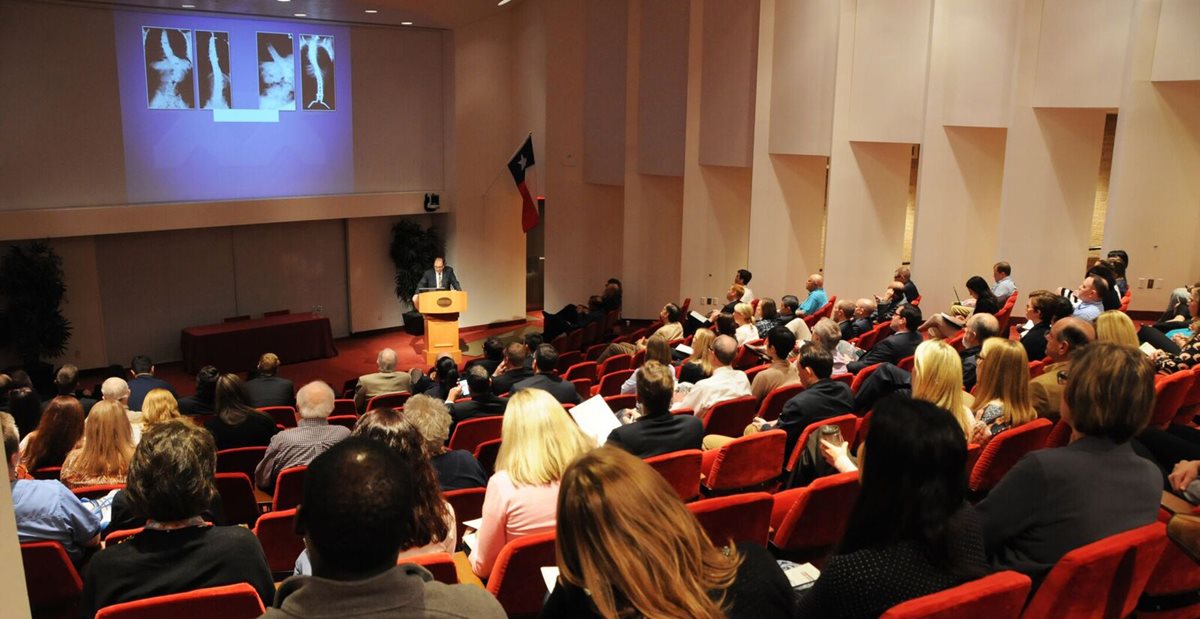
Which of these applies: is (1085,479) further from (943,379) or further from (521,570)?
(521,570)

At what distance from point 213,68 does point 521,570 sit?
1242cm

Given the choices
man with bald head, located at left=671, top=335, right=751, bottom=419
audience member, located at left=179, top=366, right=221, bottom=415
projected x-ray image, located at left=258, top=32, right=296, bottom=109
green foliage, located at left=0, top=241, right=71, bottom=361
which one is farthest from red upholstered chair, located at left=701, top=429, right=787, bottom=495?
projected x-ray image, located at left=258, top=32, right=296, bottom=109

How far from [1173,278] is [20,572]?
36.3ft

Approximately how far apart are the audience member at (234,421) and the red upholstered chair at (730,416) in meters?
2.85

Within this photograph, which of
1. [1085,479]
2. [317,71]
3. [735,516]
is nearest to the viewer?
[1085,479]

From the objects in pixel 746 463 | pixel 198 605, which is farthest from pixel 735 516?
pixel 198 605

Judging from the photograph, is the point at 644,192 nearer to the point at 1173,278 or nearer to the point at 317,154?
the point at 317,154

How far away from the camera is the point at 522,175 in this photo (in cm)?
1605

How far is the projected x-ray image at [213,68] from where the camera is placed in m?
13.4

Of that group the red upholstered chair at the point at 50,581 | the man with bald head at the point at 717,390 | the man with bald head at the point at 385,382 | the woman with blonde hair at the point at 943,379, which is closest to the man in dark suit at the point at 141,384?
the man with bald head at the point at 385,382

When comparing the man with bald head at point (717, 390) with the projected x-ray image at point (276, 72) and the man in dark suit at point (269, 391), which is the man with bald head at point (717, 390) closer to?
the man in dark suit at point (269, 391)

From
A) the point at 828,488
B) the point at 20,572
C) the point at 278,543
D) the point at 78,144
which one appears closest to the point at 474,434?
the point at 278,543

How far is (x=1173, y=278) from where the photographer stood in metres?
10.2

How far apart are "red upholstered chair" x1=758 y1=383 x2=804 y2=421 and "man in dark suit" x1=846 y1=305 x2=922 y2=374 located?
1.21 m
